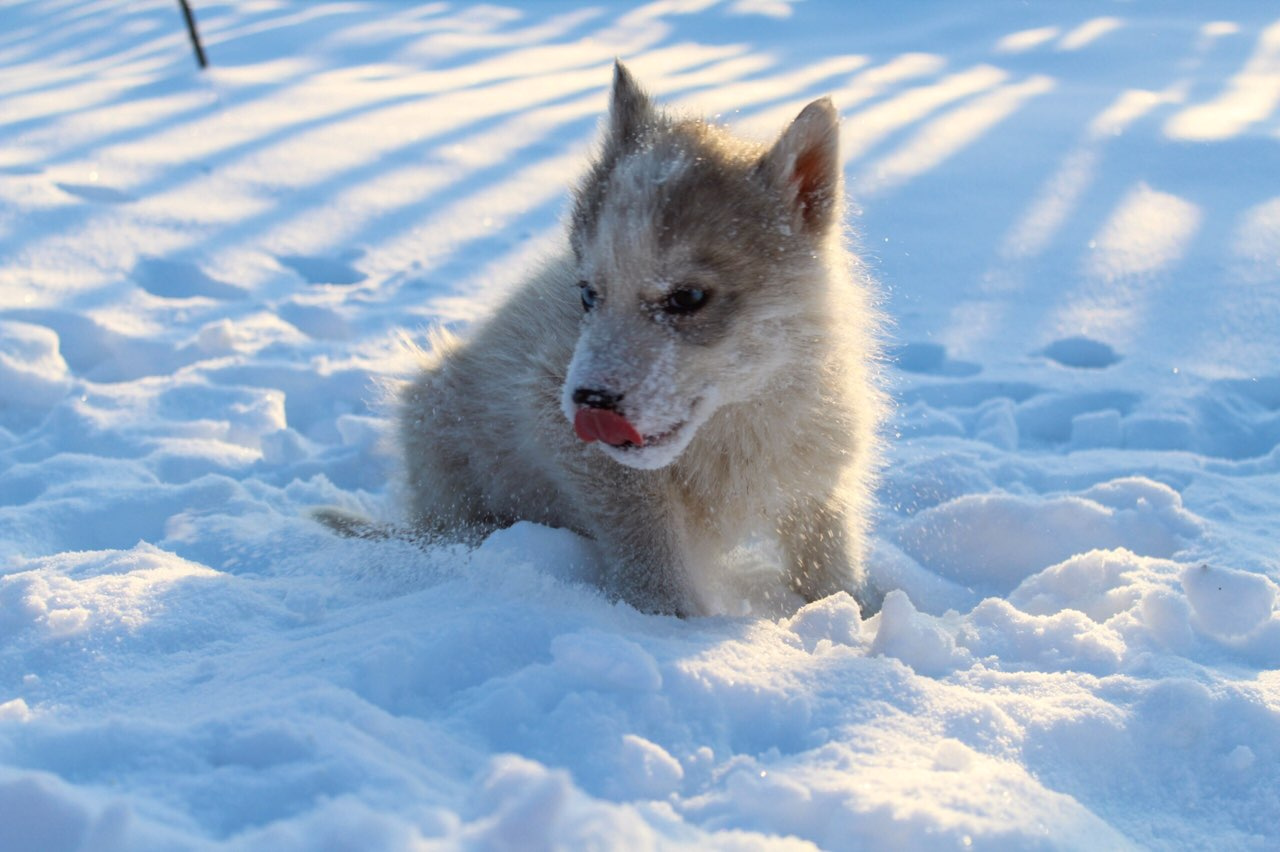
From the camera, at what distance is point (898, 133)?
6.56 m

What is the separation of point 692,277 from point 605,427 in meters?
0.39

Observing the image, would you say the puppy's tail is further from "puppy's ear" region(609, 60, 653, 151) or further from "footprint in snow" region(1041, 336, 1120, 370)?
"footprint in snow" region(1041, 336, 1120, 370)

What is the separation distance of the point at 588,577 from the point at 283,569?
750 millimetres

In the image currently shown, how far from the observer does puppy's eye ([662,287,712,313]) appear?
2.17 m

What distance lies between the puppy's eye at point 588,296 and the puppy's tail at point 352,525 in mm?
913

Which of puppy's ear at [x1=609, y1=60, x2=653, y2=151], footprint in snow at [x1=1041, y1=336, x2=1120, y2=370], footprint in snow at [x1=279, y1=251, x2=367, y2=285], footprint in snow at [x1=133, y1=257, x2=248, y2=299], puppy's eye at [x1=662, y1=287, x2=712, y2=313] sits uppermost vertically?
puppy's ear at [x1=609, y1=60, x2=653, y2=151]

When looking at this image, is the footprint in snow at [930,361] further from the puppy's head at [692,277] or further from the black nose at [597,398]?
the black nose at [597,398]

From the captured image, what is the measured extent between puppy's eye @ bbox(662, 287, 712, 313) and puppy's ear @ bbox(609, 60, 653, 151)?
0.55 m

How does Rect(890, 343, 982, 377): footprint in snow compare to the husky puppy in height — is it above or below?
below

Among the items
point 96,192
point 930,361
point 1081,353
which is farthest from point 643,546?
point 96,192

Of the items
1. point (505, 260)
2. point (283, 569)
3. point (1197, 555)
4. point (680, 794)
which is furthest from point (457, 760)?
point (505, 260)

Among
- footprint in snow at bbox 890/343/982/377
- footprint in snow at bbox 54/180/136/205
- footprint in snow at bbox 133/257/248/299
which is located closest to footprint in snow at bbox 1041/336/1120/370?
footprint in snow at bbox 890/343/982/377

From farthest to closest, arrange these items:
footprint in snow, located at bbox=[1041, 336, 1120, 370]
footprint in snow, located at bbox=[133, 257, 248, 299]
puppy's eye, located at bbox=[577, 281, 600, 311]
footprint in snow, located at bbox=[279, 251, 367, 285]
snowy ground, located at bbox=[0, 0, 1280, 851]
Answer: footprint in snow, located at bbox=[279, 251, 367, 285] → footprint in snow, located at bbox=[133, 257, 248, 299] → footprint in snow, located at bbox=[1041, 336, 1120, 370] → puppy's eye, located at bbox=[577, 281, 600, 311] → snowy ground, located at bbox=[0, 0, 1280, 851]

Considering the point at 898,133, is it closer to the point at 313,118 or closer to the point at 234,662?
the point at 313,118
